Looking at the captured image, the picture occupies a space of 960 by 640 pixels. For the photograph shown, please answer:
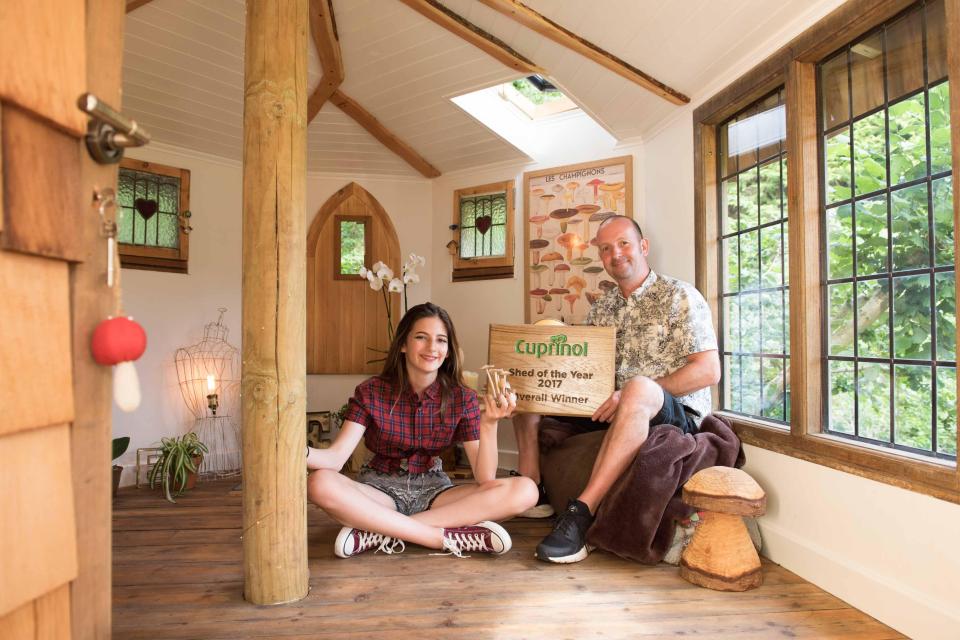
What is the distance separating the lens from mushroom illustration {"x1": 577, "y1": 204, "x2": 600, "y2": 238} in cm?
392

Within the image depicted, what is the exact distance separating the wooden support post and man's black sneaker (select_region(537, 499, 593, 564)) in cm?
95

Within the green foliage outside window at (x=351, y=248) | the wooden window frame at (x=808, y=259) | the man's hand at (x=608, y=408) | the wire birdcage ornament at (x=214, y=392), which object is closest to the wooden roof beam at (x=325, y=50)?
the green foliage outside window at (x=351, y=248)

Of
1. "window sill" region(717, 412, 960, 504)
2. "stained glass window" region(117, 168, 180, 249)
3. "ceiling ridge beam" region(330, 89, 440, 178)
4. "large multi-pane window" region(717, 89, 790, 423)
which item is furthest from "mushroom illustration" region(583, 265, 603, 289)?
"stained glass window" region(117, 168, 180, 249)

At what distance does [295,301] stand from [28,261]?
120 cm

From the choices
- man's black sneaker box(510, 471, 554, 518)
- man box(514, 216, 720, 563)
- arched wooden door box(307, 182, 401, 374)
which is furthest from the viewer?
arched wooden door box(307, 182, 401, 374)

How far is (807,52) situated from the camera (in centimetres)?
238

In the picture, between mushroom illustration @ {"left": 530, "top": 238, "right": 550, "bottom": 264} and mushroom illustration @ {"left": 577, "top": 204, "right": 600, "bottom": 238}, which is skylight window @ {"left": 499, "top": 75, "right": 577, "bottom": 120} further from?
mushroom illustration @ {"left": 530, "top": 238, "right": 550, "bottom": 264}

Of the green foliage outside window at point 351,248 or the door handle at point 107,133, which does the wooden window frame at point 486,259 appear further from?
the door handle at point 107,133

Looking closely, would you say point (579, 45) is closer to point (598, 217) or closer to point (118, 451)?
point (598, 217)

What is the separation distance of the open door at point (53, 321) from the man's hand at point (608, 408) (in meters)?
2.05

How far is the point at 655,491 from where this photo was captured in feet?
8.08

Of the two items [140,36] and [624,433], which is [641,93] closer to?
[624,433]

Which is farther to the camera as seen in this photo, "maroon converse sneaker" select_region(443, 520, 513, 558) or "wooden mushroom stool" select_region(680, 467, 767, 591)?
"maroon converse sneaker" select_region(443, 520, 513, 558)

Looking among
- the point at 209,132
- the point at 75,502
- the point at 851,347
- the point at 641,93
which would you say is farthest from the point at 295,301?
the point at 209,132
